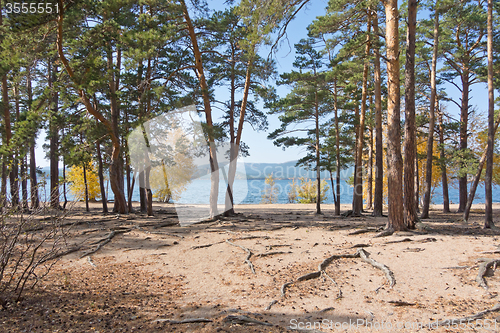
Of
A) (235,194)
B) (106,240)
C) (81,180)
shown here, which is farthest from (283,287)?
(81,180)

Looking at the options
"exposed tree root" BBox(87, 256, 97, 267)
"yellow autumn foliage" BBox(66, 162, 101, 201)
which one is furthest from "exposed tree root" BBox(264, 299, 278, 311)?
"yellow autumn foliage" BBox(66, 162, 101, 201)

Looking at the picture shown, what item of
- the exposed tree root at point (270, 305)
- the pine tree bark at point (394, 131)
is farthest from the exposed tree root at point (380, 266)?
the pine tree bark at point (394, 131)

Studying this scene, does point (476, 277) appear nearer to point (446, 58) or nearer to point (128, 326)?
point (128, 326)

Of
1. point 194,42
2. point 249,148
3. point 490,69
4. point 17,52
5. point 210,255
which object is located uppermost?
point 194,42

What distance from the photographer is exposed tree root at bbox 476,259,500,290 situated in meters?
4.09

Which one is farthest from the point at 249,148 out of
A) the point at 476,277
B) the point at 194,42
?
the point at 476,277

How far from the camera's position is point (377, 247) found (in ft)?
21.9

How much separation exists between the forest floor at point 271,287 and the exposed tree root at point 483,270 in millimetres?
65

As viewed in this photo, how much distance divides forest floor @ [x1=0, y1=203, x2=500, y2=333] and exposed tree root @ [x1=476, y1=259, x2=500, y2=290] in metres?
0.07

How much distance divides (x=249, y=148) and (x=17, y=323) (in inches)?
476

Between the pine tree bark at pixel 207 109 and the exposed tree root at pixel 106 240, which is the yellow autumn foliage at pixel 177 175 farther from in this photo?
the exposed tree root at pixel 106 240

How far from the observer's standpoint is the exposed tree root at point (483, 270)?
4.09 meters

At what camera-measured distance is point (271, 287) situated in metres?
4.62

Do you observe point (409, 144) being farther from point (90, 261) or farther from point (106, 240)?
point (106, 240)
